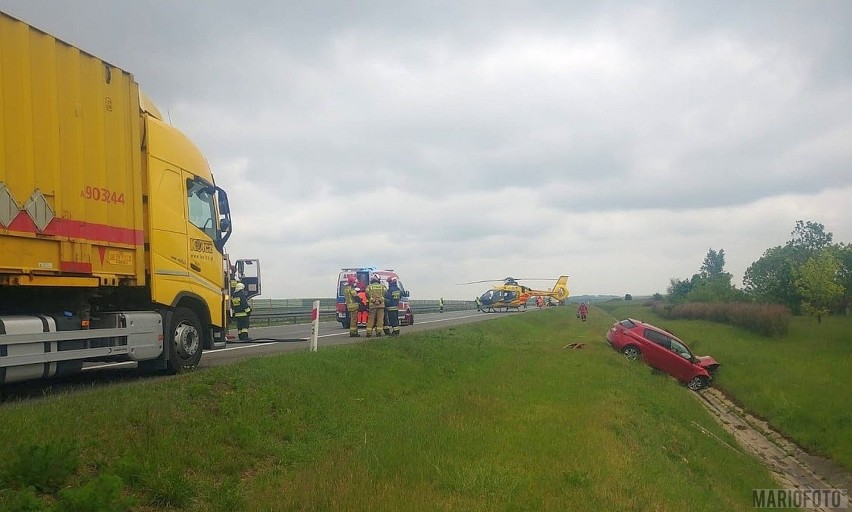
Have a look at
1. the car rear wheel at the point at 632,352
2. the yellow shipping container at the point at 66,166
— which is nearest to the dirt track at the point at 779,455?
the car rear wheel at the point at 632,352

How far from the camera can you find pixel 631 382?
16.6m

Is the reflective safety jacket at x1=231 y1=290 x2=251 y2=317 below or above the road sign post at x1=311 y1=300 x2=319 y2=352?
above

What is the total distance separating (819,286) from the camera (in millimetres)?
38656

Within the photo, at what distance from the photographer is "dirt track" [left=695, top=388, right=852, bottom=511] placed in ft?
43.6

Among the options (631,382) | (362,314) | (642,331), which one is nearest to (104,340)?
(631,382)

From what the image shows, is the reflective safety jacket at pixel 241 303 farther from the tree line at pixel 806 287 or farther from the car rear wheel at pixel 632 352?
the tree line at pixel 806 287

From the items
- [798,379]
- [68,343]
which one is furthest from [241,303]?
[798,379]

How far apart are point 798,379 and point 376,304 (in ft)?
47.6

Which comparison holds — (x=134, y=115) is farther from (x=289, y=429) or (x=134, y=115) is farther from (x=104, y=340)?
(x=289, y=429)

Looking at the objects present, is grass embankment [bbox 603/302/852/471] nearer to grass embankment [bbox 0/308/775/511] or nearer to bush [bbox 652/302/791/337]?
bush [bbox 652/302/791/337]

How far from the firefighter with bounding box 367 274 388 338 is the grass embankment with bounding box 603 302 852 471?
39.0 feet

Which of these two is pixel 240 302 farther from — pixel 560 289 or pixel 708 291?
pixel 560 289

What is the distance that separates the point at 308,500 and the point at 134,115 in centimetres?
716

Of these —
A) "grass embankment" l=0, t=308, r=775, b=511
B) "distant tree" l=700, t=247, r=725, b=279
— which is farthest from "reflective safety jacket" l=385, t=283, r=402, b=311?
"distant tree" l=700, t=247, r=725, b=279
